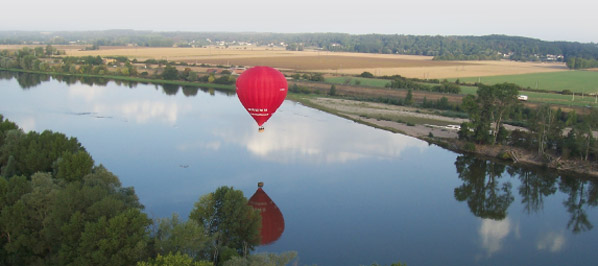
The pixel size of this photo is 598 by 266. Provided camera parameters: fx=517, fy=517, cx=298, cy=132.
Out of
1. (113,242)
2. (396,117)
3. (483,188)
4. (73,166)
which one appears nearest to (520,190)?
(483,188)

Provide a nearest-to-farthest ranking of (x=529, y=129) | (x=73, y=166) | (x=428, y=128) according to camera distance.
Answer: (x=73, y=166) → (x=529, y=129) → (x=428, y=128)

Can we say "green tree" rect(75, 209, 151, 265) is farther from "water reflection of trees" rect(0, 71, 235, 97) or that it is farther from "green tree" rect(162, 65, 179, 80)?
"green tree" rect(162, 65, 179, 80)

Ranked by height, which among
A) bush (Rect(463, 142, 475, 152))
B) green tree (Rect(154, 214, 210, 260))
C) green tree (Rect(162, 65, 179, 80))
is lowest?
bush (Rect(463, 142, 475, 152))

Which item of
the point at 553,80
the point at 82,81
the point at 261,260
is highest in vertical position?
the point at 553,80

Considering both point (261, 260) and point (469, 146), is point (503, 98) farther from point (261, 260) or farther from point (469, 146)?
point (261, 260)

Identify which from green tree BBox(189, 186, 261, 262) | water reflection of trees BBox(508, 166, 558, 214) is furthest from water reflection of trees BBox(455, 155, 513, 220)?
green tree BBox(189, 186, 261, 262)

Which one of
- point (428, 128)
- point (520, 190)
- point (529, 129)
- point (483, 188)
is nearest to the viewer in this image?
point (520, 190)

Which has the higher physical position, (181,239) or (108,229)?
(108,229)
